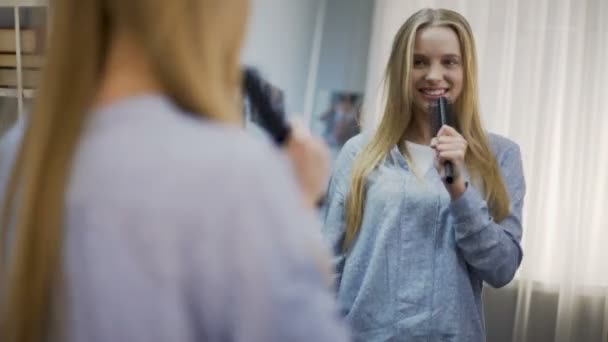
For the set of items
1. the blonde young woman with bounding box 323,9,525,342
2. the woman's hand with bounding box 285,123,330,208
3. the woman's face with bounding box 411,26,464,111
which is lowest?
the blonde young woman with bounding box 323,9,525,342

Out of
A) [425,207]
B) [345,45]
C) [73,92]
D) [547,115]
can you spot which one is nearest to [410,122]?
[425,207]

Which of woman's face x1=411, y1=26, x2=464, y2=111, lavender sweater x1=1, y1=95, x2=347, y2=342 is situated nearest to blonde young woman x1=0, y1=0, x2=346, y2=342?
lavender sweater x1=1, y1=95, x2=347, y2=342

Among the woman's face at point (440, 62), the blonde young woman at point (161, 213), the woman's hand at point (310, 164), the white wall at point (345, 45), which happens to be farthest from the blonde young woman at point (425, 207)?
the blonde young woman at point (161, 213)

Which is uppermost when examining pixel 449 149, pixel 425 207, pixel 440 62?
pixel 440 62

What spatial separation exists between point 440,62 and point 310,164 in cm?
87

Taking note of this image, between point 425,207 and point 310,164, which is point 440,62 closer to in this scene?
point 425,207

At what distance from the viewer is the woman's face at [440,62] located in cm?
134

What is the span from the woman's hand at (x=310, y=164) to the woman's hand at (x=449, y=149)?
729 mm

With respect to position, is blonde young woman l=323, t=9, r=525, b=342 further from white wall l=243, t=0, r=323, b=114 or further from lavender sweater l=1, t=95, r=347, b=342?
lavender sweater l=1, t=95, r=347, b=342

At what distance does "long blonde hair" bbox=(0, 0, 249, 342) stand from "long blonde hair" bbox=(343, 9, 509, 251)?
866 millimetres

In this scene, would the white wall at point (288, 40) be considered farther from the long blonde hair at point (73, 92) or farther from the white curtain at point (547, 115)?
the long blonde hair at point (73, 92)

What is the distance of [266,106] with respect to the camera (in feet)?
2.03

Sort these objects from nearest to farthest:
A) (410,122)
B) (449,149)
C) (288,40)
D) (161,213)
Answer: (161,213), (449,149), (410,122), (288,40)

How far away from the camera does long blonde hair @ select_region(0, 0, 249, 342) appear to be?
1.42 feet
